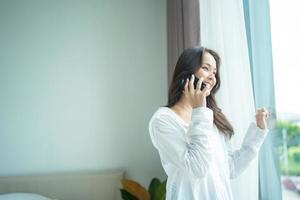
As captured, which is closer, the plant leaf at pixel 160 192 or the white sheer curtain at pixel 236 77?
the white sheer curtain at pixel 236 77

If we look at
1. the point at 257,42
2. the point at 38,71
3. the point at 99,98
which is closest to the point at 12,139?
the point at 38,71

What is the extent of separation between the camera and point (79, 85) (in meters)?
2.08

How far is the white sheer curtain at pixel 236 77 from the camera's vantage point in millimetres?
1109

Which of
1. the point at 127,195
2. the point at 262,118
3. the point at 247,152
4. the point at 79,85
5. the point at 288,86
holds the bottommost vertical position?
the point at 127,195

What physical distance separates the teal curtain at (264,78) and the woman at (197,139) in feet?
0.53

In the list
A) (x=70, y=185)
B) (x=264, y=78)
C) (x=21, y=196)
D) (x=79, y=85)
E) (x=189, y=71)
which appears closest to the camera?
(x=189, y=71)

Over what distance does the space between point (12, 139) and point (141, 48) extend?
125cm

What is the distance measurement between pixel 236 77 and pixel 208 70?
0.94 ft

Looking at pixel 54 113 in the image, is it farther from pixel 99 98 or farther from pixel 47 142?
pixel 99 98

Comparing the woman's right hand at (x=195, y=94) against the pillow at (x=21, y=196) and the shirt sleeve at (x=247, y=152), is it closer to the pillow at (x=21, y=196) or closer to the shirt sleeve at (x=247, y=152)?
the shirt sleeve at (x=247, y=152)

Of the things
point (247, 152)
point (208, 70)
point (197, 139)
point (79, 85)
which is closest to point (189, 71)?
point (208, 70)

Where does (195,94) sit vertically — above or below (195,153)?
above

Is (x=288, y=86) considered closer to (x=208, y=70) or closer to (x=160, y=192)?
(x=208, y=70)

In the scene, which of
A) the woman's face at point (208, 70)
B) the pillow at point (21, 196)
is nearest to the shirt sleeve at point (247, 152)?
the woman's face at point (208, 70)
